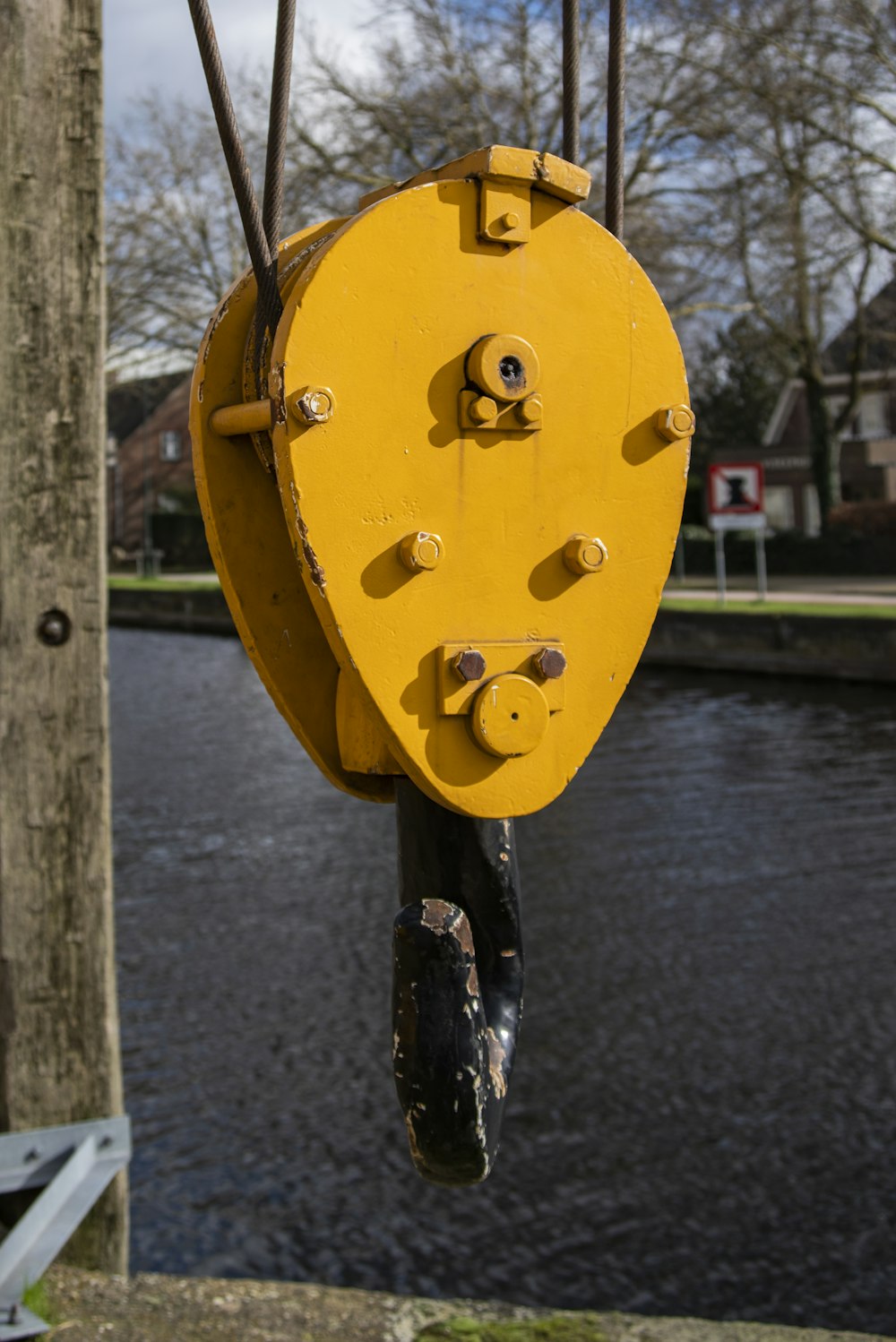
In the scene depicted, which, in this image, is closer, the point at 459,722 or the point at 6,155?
the point at 459,722

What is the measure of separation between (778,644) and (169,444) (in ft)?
144

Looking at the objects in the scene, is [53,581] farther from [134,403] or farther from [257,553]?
[134,403]

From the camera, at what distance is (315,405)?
1076 millimetres

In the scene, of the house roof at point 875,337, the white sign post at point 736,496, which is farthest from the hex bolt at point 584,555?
the house roof at point 875,337

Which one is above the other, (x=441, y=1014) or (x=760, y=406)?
(x=760, y=406)

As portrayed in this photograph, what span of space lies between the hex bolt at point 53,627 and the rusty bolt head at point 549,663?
2567 millimetres

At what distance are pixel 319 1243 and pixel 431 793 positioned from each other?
465 cm

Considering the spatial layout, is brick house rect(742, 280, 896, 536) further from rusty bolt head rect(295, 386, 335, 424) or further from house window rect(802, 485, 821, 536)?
rusty bolt head rect(295, 386, 335, 424)

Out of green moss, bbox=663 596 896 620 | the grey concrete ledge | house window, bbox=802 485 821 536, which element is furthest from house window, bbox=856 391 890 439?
the grey concrete ledge

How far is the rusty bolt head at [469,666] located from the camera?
1.15 meters

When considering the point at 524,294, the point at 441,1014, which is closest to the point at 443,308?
the point at 524,294

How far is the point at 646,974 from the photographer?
7617 mm

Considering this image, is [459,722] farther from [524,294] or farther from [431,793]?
[524,294]

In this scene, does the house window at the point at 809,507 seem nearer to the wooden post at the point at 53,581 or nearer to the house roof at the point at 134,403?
the house roof at the point at 134,403
